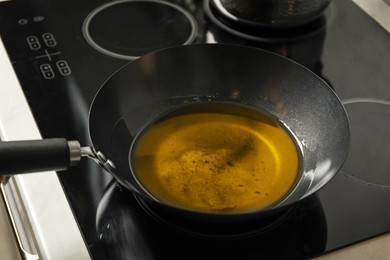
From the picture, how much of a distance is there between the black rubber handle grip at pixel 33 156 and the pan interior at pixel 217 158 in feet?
0.30

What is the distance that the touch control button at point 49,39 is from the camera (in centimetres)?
76

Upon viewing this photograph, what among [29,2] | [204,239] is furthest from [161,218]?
[29,2]

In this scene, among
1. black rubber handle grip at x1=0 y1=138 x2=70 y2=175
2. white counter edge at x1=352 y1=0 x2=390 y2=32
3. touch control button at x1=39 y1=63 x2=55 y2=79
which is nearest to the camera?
black rubber handle grip at x1=0 y1=138 x2=70 y2=175

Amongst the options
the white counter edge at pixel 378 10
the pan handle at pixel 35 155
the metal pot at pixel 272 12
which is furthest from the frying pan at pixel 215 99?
the white counter edge at pixel 378 10

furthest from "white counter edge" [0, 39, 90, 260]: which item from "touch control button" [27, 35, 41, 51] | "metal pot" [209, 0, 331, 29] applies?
"metal pot" [209, 0, 331, 29]

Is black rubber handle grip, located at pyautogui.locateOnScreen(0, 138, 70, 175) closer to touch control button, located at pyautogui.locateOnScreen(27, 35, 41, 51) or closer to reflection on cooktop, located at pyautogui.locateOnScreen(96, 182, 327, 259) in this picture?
reflection on cooktop, located at pyautogui.locateOnScreen(96, 182, 327, 259)

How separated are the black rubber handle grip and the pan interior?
0.30 feet

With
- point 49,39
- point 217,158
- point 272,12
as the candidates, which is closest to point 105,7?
point 49,39

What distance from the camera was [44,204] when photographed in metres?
0.55

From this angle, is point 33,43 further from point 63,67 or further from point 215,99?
point 215,99

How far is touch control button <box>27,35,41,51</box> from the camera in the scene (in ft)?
2.48

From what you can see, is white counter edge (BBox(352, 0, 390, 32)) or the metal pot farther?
white counter edge (BBox(352, 0, 390, 32))

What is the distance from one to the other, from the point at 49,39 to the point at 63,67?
0.07 m

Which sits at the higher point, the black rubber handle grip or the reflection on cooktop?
the black rubber handle grip
